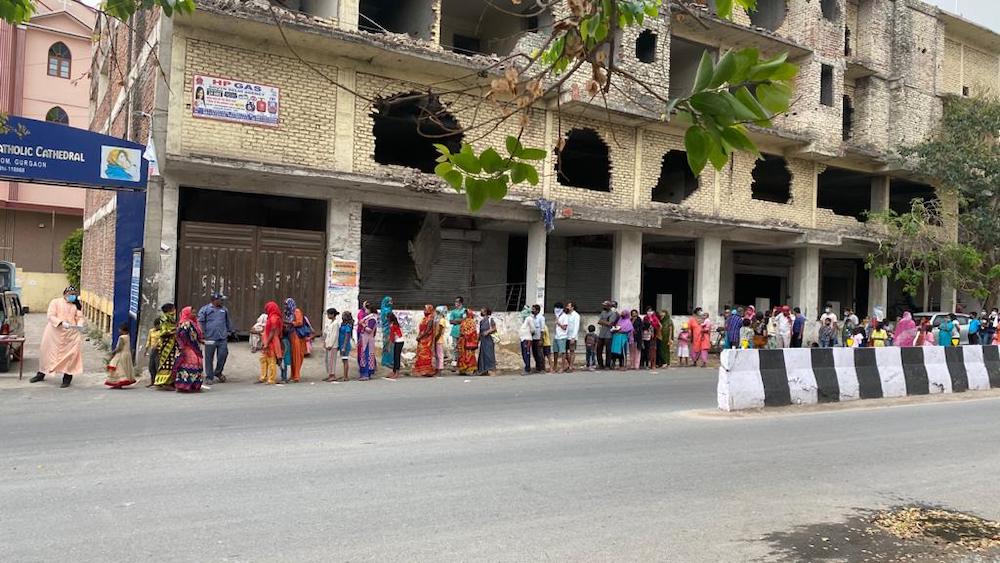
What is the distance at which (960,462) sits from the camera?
7160 mm

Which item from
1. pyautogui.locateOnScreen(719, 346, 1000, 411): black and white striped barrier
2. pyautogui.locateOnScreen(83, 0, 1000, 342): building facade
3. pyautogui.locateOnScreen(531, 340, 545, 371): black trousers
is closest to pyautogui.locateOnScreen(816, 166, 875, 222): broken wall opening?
pyautogui.locateOnScreen(83, 0, 1000, 342): building facade

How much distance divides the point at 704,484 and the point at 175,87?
1192cm

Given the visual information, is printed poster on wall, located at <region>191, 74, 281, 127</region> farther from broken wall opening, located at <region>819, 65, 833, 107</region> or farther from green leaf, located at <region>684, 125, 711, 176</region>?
broken wall opening, located at <region>819, 65, 833, 107</region>

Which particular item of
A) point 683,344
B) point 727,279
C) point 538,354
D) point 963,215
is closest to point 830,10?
point 963,215

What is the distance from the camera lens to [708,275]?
2119cm

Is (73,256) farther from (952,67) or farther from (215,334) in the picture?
(952,67)

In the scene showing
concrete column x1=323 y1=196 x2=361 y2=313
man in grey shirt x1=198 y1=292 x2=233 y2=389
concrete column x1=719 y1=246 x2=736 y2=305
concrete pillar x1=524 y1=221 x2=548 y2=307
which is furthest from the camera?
concrete column x1=719 y1=246 x2=736 y2=305

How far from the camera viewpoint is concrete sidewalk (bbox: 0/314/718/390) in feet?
38.7

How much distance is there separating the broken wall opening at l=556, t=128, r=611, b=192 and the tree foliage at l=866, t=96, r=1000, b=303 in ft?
28.0

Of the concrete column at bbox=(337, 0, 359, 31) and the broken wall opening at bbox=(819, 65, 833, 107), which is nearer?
the concrete column at bbox=(337, 0, 359, 31)

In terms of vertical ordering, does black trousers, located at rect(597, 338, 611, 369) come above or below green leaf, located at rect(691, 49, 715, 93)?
below

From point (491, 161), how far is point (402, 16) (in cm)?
1637

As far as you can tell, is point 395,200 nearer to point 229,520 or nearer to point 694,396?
point 694,396

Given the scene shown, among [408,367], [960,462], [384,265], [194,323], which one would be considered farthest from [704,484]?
[384,265]
